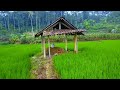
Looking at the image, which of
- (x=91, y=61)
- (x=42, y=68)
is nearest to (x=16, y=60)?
(x=42, y=68)

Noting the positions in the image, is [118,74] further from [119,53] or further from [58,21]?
[58,21]

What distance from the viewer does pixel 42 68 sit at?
4.23 metres

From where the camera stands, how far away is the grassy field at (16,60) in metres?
4.10

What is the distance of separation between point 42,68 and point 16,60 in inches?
14.2

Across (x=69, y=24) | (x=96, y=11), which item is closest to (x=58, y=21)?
(x=69, y=24)

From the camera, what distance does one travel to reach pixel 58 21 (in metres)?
4.25

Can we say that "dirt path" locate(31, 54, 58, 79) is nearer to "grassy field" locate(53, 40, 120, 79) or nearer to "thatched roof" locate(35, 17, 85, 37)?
"grassy field" locate(53, 40, 120, 79)

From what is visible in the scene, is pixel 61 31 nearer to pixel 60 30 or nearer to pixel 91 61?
pixel 60 30

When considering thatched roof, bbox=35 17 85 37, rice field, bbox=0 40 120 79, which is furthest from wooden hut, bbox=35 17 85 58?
rice field, bbox=0 40 120 79

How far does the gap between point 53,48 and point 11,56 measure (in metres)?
0.54

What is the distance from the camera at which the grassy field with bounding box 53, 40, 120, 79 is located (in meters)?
4.07

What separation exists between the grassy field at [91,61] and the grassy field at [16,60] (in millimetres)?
345

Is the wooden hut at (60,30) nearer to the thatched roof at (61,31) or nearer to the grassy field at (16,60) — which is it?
the thatched roof at (61,31)
